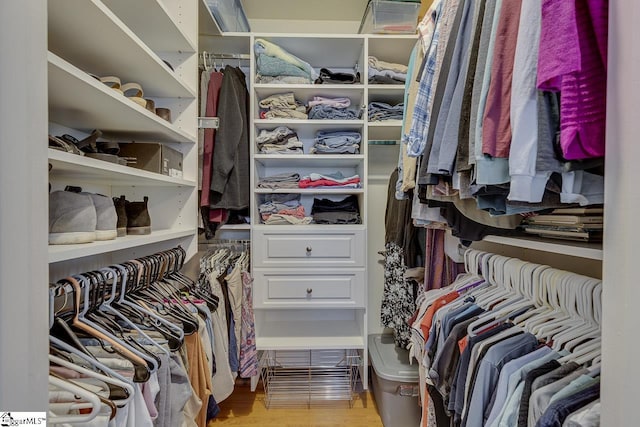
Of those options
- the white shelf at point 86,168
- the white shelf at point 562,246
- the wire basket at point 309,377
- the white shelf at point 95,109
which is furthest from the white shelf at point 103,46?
the wire basket at point 309,377

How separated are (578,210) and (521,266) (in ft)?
0.92

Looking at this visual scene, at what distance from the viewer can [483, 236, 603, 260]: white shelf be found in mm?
663

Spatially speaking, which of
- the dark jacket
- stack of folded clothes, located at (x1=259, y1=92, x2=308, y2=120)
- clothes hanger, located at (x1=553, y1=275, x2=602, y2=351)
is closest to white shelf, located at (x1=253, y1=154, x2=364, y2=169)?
the dark jacket

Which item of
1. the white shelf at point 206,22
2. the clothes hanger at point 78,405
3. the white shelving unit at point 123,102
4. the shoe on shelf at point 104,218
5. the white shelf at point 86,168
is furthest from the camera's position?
the white shelf at point 206,22

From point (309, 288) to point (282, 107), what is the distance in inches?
38.1

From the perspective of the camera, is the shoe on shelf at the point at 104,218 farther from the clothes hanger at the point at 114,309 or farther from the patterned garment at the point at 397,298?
the patterned garment at the point at 397,298

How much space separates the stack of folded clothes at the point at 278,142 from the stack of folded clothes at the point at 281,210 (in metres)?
0.25

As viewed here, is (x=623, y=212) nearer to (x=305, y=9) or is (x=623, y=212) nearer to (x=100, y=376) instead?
(x=100, y=376)

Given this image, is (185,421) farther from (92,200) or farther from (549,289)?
(549,289)

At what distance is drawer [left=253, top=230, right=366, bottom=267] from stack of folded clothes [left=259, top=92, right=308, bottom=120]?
0.63 metres

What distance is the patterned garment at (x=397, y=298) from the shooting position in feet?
5.80

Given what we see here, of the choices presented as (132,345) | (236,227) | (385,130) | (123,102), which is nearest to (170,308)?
Result: (132,345)

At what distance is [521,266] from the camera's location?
3.28ft

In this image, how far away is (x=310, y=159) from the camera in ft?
6.01
